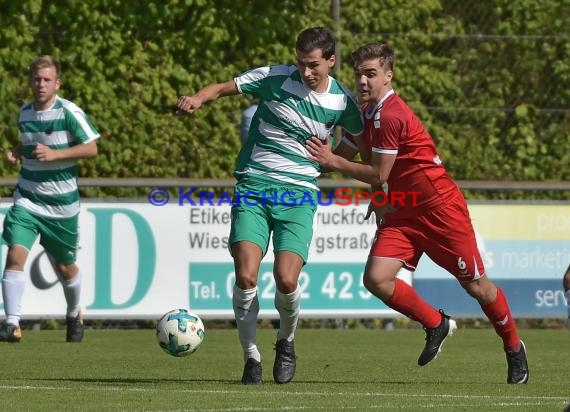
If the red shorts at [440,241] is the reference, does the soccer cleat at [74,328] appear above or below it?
below

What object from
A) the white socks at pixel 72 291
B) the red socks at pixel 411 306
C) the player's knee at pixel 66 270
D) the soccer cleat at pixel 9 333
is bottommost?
the soccer cleat at pixel 9 333

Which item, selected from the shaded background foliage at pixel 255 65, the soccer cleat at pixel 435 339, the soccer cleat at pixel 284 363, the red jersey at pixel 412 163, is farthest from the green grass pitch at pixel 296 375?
the shaded background foliage at pixel 255 65

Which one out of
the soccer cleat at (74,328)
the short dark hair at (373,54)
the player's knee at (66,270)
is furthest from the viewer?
the soccer cleat at (74,328)

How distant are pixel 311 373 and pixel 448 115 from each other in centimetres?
774

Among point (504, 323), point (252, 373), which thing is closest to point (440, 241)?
point (504, 323)

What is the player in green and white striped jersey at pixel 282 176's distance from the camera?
328 inches

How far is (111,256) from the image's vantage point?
13.8 metres

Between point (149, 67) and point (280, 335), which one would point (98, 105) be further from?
point (280, 335)

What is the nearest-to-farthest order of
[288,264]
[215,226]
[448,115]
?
[288,264] → [215,226] → [448,115]

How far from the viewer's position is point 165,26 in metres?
16.0

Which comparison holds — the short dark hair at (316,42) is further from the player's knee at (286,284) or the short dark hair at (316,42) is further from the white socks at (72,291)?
the white socks at (72,291)

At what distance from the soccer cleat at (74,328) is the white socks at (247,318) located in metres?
4.23

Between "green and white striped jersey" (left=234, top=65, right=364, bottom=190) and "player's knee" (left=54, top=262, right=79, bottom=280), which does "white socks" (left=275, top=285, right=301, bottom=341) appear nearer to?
"green and white striped jersey" (left=234, top=65, right=364, bottom=190)

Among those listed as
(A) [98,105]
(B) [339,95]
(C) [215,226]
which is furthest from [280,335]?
(A) [98,105]
